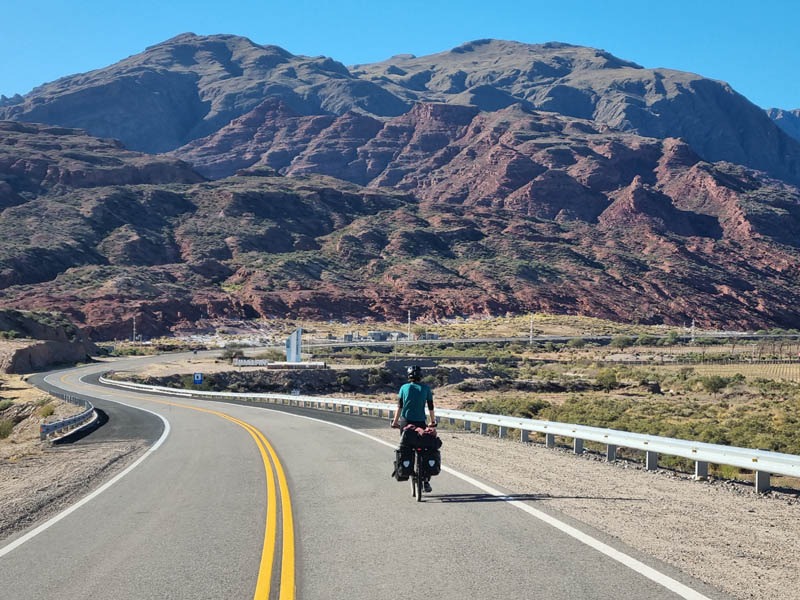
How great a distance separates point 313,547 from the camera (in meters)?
7.89

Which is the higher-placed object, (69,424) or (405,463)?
(405,463)

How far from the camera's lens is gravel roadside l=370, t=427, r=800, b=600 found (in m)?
6.88

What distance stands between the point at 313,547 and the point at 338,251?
138 meters

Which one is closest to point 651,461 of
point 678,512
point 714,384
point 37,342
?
point 678,512

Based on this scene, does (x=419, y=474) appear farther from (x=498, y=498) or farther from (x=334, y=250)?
(x=334, y=250)

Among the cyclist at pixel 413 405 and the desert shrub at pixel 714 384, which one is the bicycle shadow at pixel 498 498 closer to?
the cyclist at pixel 413 405

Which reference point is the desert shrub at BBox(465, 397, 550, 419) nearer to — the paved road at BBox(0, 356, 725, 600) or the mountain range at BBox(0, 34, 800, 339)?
the paved road at BBox(0, 356, 725, 600)

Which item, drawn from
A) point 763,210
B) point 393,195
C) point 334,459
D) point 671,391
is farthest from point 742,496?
point 763,210

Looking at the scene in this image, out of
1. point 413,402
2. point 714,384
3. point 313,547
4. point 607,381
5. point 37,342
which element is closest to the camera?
point 313,547

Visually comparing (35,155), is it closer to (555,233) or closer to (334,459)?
(555,233)

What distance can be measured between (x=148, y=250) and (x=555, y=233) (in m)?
85.4

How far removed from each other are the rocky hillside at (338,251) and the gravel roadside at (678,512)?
98564 mm

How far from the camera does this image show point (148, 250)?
132m

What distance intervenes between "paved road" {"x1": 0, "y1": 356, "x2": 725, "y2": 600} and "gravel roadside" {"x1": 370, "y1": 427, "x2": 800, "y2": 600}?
0.47 m
